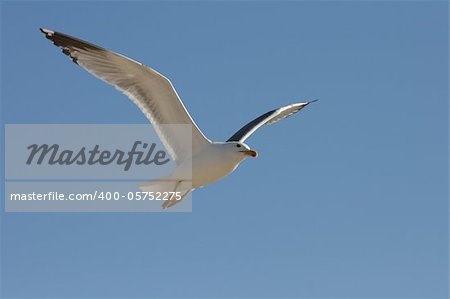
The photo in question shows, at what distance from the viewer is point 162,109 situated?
8336 millimetres

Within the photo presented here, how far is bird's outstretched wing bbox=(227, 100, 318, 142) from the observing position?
29.5ft

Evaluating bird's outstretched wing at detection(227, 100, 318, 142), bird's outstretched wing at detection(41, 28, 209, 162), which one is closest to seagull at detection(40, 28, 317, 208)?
bird's outstretched wing at detection(41, 28, 209, 162)

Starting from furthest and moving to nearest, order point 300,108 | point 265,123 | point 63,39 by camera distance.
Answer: point 300,108, point 265,123, point 63,39

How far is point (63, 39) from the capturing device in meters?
8.03

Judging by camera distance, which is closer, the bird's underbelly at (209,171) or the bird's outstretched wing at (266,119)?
the bird's underbelly at (209,171)

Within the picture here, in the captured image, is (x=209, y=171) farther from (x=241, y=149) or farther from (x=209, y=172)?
(x=241, y=149)

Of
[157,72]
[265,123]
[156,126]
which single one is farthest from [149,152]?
[265,123]

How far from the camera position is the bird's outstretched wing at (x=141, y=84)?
8039 mm

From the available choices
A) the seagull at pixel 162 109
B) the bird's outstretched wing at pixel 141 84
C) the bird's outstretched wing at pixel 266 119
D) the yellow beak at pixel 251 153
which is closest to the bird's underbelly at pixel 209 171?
the seagull at pixel 162 109

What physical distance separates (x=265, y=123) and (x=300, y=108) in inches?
40.3

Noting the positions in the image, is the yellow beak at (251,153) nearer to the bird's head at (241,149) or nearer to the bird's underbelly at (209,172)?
the bird's head at (241,149)

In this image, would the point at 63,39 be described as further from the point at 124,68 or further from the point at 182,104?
the point at 182,104

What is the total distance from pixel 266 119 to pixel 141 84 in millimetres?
1755

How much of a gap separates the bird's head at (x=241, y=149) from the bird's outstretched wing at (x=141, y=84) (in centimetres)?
24
